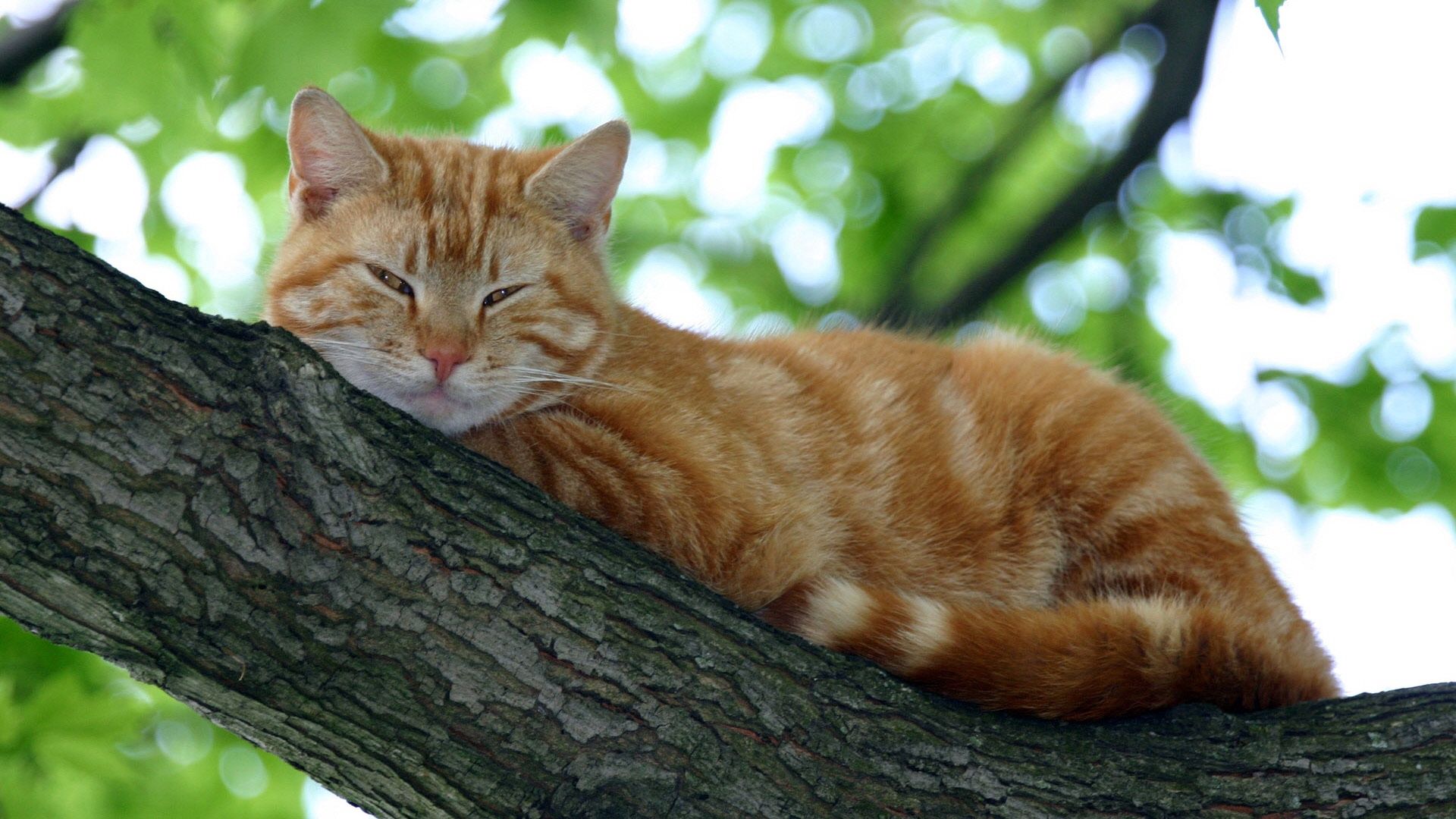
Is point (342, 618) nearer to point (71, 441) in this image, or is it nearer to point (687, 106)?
point (71, 441)

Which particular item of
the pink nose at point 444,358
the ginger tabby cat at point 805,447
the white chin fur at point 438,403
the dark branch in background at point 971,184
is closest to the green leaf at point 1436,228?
the dark branch in background at point 971,184

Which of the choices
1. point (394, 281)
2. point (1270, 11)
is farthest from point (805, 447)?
point (1270, 11)

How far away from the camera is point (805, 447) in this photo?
327cm

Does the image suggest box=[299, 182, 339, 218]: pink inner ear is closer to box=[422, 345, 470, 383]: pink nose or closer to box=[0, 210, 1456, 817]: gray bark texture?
box=[422, 345, 470, 383]: pink nose

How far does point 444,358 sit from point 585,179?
29.0 inches

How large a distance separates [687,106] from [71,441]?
482 cm

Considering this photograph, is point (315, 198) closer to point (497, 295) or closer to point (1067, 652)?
point (497, 295)

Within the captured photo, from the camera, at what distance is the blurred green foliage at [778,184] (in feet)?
12.0

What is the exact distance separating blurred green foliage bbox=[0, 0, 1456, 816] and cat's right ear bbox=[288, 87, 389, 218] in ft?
2.07

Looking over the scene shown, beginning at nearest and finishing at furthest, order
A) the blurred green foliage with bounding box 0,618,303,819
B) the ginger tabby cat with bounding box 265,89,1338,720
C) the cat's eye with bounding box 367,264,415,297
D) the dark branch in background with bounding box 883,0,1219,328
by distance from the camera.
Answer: the ginger tabby cat with bounding box 265,89,1338,720
the cat's eye with bounding box 367,264,415,297
the blurred green foliage with bounding box 0,618,303,819
the dark branch in background with bounding box 883,0,1219,328

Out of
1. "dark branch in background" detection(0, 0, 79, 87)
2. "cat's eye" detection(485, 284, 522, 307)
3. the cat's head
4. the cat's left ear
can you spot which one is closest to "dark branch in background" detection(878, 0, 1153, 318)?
the cat's left ear

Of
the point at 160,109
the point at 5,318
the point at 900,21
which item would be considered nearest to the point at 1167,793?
the point at 5,318

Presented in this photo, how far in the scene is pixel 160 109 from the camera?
3.78 meters

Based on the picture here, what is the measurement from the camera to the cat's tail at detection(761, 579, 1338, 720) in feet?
7.88
